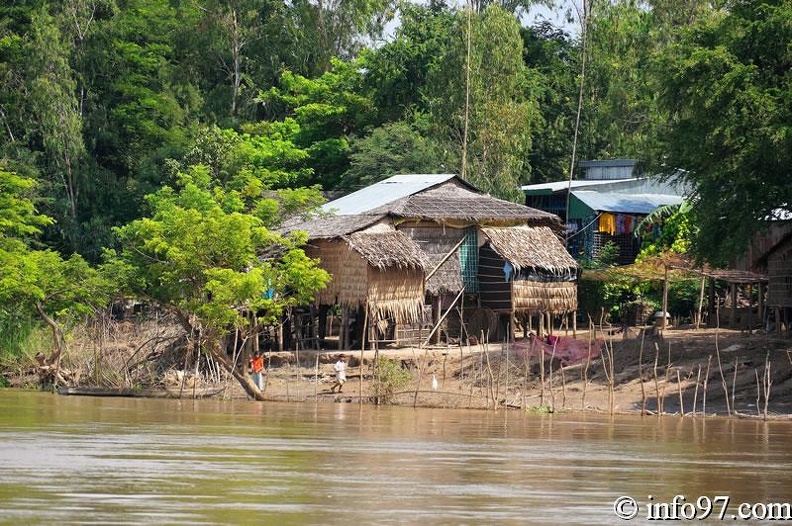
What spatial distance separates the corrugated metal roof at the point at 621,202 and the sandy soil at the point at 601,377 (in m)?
8.39

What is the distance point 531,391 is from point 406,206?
694cm

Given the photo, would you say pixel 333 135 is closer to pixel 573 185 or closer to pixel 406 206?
pixel 573 185

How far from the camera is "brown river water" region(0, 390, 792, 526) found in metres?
13.2

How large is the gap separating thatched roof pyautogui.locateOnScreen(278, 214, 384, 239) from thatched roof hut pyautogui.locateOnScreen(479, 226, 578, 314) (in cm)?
344

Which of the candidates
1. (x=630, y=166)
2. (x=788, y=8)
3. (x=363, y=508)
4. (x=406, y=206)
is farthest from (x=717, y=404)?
(x=630, y=166)

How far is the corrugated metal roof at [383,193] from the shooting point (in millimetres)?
32812

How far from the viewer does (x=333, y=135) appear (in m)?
43.7

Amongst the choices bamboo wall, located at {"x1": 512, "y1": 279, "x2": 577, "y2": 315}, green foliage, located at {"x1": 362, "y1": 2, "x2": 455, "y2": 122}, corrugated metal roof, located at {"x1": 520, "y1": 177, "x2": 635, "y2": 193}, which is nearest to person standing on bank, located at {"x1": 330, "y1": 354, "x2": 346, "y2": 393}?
bamboo wall, located at {"x1": 512, "y1": 279, "x2": 577, "y2": 315}

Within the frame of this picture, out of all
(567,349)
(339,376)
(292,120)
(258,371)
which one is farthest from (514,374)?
(292,120)

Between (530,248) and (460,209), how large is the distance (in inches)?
80.0

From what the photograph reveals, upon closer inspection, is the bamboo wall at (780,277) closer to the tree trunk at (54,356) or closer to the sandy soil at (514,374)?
the sandy soil at (514,374)

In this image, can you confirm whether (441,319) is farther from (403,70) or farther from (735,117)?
(403,70)

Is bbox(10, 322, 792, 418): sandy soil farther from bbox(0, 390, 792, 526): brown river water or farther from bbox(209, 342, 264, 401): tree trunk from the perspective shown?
bbox(0, 390, 792, 526): brown river water

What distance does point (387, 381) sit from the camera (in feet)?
84.9
